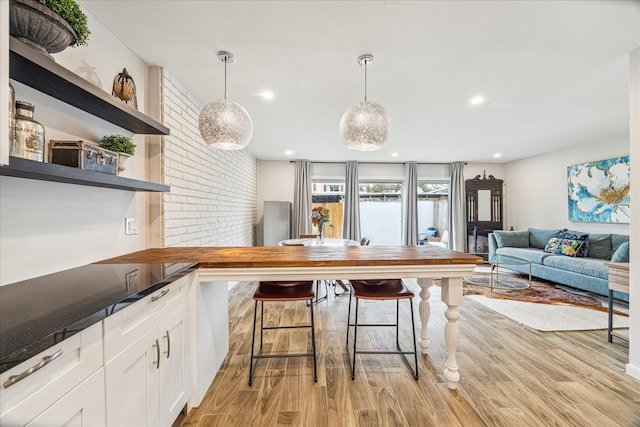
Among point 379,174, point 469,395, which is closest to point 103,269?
point 469,395

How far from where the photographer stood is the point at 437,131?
4.20m

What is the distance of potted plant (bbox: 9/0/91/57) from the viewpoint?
1.07 meters

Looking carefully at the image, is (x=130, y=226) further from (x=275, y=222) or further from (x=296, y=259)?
(x=275, y=222)

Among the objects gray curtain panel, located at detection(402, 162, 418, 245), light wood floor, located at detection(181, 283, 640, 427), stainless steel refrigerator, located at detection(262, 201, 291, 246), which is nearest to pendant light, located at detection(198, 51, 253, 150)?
light wood floor, located at detection(181, 283, 640, 427)

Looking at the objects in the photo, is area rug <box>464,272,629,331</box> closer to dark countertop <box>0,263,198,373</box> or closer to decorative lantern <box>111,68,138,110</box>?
dark countertop <box>0,263,198,373</box>

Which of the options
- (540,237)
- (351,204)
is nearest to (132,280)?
(351,204)

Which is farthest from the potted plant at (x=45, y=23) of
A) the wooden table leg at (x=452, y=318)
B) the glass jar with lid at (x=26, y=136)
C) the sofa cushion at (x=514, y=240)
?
the sofa cushion at (x=514, y=240)

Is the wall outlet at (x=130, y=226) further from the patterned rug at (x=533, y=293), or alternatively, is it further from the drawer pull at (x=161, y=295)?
the patterned rug at (x=533, y=293)

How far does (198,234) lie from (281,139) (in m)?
2.32

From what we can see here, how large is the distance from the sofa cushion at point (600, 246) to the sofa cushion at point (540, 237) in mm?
632

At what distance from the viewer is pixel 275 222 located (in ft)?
18.9

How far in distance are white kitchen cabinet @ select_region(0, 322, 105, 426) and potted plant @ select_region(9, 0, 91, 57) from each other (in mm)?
1212

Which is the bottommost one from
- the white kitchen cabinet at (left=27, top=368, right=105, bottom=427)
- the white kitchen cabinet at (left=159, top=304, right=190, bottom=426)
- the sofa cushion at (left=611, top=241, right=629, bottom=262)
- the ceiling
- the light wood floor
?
the light wood floor

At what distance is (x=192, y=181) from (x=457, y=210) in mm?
6059
